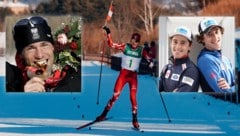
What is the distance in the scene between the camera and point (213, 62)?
5.31 metres

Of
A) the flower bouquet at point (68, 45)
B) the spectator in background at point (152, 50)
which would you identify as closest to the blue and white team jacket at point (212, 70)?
the spectator in background at point (152, 50)

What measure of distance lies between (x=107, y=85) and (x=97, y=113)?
0.25 metres

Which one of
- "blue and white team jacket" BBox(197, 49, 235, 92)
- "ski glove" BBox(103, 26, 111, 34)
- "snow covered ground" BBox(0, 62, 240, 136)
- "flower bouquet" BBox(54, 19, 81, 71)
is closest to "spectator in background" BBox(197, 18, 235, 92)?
"blue and white team jacket" BBox(197, 49, 235, 92)

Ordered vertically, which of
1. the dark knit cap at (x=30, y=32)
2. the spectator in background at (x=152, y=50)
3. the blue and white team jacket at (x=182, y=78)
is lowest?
the blue and white team jacket at (x=182, y=78)

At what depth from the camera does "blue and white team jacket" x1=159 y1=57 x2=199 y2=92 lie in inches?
208

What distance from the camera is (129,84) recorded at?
5312mm

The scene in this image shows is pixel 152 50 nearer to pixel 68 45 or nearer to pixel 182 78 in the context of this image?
pixel 182 78

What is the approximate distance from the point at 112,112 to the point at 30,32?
92 centimetres

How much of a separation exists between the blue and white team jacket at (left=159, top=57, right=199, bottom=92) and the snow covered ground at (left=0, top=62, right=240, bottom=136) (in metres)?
0.05

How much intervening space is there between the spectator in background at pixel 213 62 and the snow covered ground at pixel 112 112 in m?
0.12

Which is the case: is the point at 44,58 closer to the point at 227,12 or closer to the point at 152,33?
the point at 152,33

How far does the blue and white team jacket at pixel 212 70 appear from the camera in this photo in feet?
17.3

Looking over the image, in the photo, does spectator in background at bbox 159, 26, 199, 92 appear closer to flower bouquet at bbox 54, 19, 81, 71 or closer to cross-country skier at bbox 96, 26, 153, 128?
cross-country skier at bbox 96, 26, 153, 128

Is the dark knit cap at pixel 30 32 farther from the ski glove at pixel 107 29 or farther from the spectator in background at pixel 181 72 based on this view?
the spectator in background at pixel 181 72
